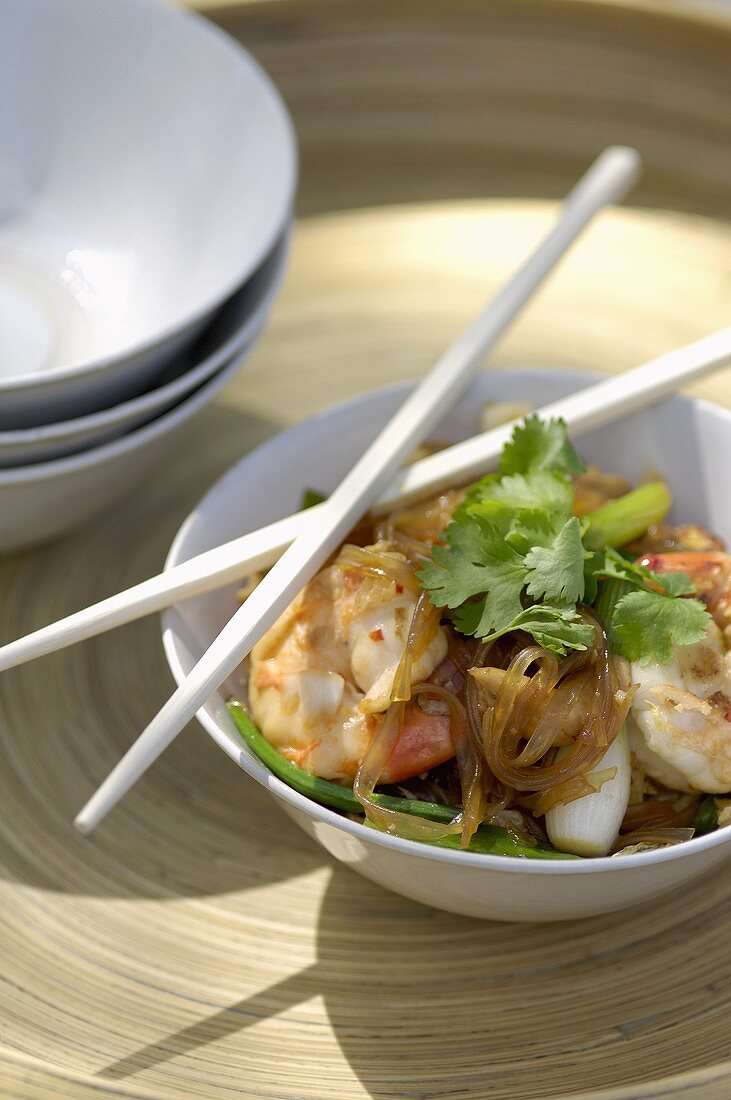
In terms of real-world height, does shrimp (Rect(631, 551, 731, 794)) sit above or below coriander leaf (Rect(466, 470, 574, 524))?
below

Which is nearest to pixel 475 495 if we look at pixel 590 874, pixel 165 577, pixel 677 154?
pixel 165 577

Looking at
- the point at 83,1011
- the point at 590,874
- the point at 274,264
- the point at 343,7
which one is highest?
the point at 343,7

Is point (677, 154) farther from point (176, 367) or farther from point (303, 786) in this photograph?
point (303, 786)

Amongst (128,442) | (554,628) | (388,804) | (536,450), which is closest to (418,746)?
(388,804)

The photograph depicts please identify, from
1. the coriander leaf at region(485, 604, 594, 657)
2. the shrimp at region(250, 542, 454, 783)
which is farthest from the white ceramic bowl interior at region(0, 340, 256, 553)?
the coriander leaf at region(485, 604, 594, 657)

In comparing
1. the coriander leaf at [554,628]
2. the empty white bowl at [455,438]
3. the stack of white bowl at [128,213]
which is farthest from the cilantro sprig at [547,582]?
the stack of white bowl at [128,213]

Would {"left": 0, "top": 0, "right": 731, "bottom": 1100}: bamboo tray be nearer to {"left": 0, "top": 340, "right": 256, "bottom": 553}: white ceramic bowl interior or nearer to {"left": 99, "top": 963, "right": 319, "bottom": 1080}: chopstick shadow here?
{"left": 99, "top": 963, "right": 319, "bottom": 1080}: chopstick shadow

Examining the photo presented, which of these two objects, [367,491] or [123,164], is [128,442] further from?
[123,164]
